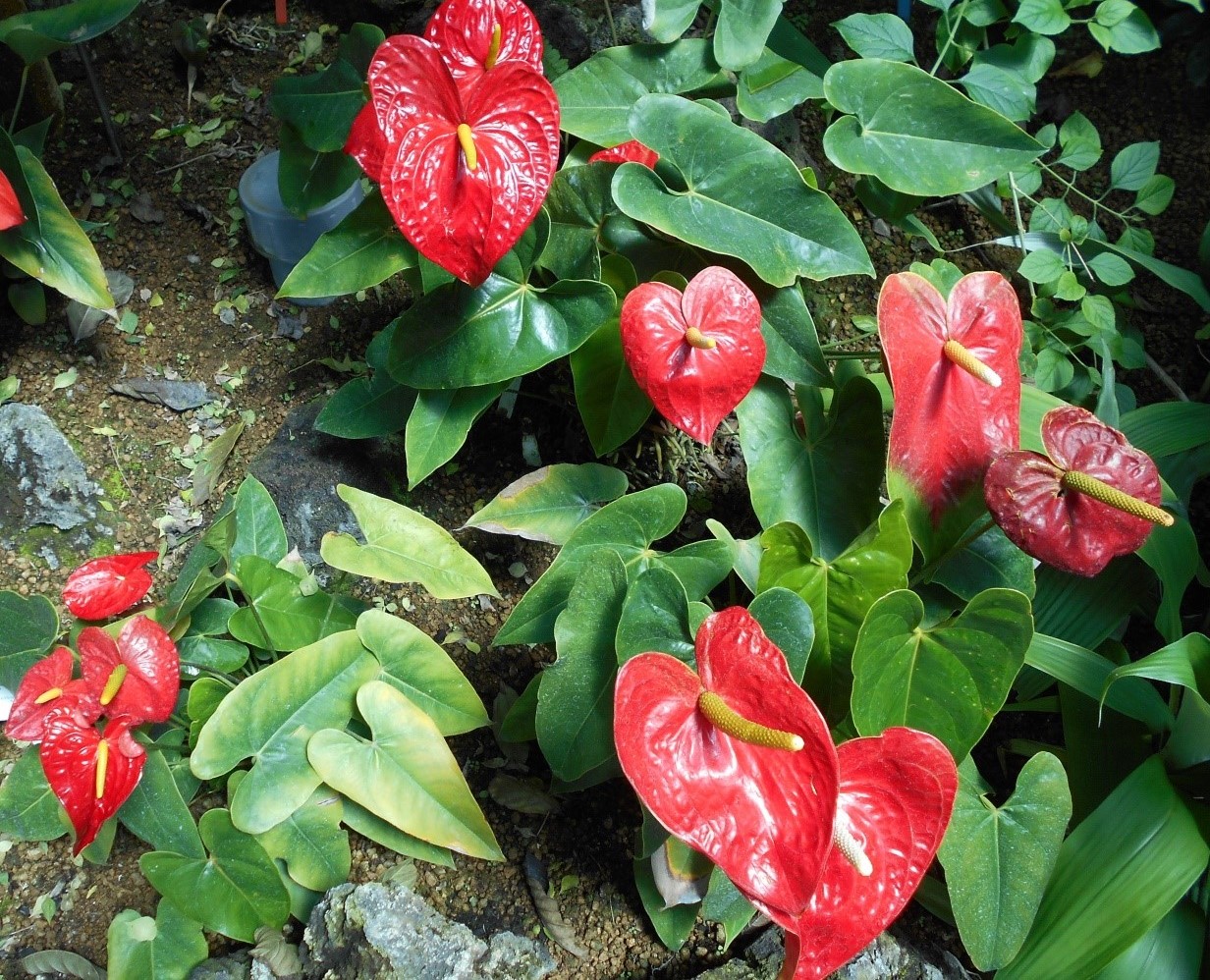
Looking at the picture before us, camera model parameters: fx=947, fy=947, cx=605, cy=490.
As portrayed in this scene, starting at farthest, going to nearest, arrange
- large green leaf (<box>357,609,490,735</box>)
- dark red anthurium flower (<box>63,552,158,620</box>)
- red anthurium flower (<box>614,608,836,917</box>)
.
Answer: large green leaf (<box>357,609,490,735</box>), dark red anthurium flower (<box>63,552,158,620</box>), red anthurium flower (<box>614,608,836,917</box>)

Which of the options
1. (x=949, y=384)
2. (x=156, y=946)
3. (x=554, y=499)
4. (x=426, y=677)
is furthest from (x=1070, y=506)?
(x=156, y=946)

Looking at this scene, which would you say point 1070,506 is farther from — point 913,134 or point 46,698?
point 46,698

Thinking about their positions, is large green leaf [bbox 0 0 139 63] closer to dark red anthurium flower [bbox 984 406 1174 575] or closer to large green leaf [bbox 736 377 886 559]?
large green leaf [bbox 736 377 886 559]

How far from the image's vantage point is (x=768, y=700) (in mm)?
749

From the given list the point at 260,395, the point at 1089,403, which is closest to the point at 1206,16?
the point at 1089,403

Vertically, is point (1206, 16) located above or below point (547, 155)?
below

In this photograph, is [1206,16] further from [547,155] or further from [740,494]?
[547,155]

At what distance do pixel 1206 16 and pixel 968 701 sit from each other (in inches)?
66.7

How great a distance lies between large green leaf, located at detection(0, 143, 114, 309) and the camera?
118 cm

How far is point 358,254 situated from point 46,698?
0.60 m

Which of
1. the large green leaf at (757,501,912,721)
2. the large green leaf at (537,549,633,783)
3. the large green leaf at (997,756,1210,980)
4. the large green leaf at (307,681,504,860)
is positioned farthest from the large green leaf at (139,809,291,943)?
the large green leaf at (997,756,1210,980)

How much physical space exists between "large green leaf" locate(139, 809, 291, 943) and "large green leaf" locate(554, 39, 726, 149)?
2.86ft

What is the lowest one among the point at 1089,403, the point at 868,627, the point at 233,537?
the point at 1089,403

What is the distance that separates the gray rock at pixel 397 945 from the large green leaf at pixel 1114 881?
1.69ft
